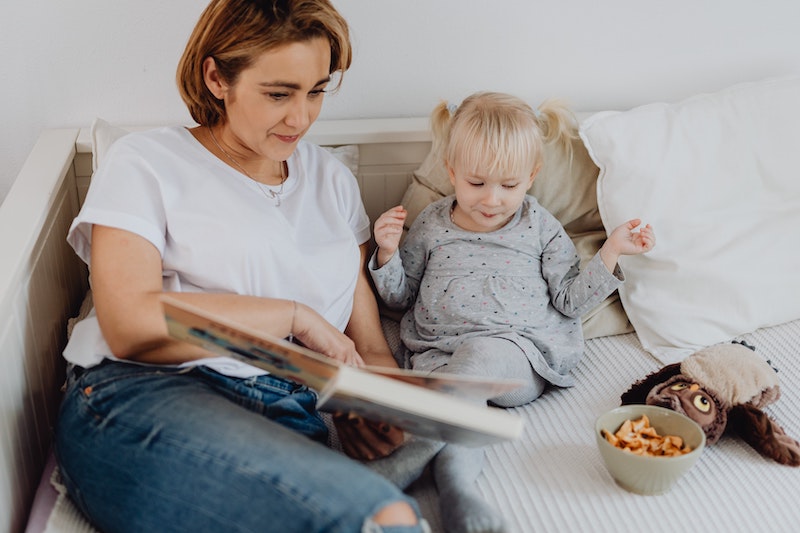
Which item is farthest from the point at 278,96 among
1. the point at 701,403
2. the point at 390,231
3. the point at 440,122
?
the point at 701,403

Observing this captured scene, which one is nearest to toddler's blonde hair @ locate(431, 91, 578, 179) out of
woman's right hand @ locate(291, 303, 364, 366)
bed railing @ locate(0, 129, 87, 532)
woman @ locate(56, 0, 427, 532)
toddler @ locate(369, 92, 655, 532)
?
toddler @ locate(369, 92, 655, 532)

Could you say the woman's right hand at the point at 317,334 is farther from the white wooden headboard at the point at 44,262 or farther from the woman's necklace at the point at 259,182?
the white wooden headboard at the point at 44,262

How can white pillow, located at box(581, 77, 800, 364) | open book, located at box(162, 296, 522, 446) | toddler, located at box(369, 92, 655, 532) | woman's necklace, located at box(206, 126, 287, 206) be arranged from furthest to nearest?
white pillow, located at box(581, 77, 800, 364), toddler, located at box(369, 92, 655, 532), woman's necklace, located at box(206, 126, 287, 206), open book, located at box(162, 296, 522, 446)

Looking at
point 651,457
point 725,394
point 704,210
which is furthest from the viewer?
point 704,210

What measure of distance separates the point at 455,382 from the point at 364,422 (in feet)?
0.98

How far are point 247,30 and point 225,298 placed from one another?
1.30 feet

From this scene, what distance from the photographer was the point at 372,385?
3.14 feet

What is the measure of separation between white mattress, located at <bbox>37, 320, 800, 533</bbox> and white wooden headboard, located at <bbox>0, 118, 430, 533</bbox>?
130 mm

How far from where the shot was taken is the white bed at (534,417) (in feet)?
3.98

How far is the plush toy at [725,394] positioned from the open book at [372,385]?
1.48ft

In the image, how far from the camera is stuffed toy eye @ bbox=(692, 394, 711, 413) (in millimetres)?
1384

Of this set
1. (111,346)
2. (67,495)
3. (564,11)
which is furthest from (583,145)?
(67,495)

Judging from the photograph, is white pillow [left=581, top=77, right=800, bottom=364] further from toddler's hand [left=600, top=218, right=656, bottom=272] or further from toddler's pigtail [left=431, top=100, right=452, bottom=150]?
toddler's pigtail [left=431, top=100, right=452, bottom=150]

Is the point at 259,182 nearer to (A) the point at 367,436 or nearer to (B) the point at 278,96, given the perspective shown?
(B) the point at 278,96
